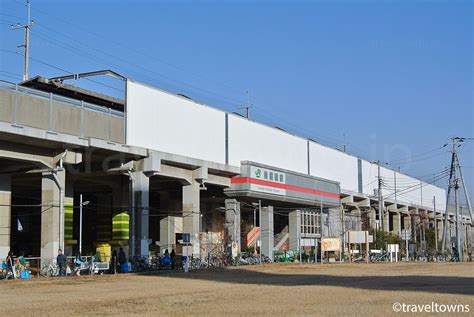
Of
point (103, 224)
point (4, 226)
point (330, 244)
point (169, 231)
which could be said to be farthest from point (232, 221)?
point (4, 226)

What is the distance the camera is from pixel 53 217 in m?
39.1

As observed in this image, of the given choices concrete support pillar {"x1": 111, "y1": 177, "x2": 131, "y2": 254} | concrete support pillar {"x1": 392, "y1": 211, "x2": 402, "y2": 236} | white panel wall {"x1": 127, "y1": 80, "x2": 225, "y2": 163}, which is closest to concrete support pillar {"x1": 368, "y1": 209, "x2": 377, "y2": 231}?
concrete support pillar {"x1": 392, "y1": 211, "x2": 402, "y2": 236}

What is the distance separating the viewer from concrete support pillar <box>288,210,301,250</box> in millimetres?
70625

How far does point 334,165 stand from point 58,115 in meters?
44.3

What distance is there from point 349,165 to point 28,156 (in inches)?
1993

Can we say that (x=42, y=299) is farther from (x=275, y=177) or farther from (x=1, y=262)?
(x=275, y=177)

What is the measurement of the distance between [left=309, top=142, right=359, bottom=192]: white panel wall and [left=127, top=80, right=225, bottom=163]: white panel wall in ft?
Result: 64.7

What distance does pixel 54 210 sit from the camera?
39.2m

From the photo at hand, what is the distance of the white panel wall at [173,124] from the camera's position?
44.5m

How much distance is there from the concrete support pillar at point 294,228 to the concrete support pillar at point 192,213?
21.4 m

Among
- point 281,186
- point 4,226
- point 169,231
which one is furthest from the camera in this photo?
point 281,186

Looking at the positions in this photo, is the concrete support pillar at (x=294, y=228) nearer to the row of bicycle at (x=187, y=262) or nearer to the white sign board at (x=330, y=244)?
the white sign board at (x=330, y=244)

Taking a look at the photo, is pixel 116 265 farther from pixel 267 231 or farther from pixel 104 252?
pixel 267 231

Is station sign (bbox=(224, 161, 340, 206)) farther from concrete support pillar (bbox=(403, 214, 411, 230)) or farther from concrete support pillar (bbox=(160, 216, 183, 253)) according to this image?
concrete support pillar (bbox=(403, 214, 411, 230))
